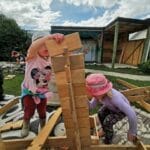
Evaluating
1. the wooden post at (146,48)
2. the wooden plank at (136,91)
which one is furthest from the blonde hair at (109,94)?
the wooden post at (146,48)

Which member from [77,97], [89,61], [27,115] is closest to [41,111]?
[27,115]

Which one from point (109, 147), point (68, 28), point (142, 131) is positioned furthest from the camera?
point (68, 28)

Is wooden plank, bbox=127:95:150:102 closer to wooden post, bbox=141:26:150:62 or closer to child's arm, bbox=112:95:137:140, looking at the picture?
child's arm, bbox=112:95:137:140

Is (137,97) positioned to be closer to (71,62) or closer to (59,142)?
(59,142)

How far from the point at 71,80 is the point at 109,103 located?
3.46ft

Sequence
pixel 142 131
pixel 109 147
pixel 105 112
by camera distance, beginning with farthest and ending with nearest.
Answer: pixel 142 131 < pixel 105 112 < pixel 109 147

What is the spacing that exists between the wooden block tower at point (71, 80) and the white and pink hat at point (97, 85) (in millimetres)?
458

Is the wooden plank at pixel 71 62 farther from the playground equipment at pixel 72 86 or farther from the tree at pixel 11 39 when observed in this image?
the tree at pixel 11 39

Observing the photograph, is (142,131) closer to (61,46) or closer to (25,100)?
(25,100)

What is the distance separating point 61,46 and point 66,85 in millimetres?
308

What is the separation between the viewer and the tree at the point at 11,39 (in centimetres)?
2089

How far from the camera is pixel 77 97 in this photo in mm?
2148

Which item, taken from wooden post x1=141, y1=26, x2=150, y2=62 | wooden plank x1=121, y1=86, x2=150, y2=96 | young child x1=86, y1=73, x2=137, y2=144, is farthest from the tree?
young child x1=86, y1=73, x2=137, y2=144

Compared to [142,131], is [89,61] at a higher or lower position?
lower
